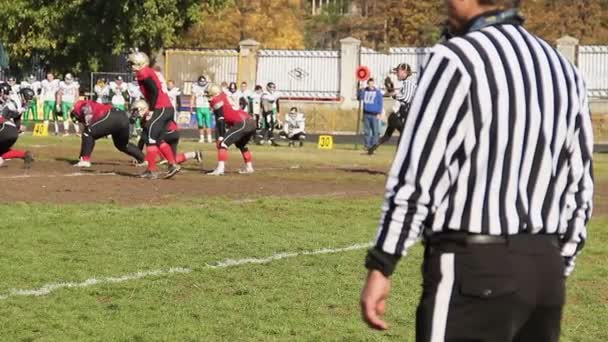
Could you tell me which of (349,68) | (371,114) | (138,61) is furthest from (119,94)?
(138,61)

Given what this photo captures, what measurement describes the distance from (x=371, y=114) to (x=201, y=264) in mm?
21059

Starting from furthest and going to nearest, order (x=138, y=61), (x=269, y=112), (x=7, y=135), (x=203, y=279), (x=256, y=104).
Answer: (x=256, y=104) → (x=269, y=112) → (x=7, y=135) → (x=138, y=61) → (x=203, y=279)

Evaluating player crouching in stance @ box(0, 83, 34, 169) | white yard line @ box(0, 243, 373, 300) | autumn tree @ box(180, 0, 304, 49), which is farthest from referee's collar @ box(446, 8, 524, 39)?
autumn tree @ box(180, 0, 304, 49)

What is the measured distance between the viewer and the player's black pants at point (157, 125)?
63.1 ft

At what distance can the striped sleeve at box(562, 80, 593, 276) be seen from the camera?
4.32 m

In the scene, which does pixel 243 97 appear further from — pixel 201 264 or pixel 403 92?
pixel 201 264

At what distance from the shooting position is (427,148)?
3988mm

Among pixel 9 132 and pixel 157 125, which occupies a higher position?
pixel 157 125

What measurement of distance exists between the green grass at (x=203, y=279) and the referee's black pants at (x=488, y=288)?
3603 mm

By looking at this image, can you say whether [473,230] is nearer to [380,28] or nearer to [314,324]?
[314,324]

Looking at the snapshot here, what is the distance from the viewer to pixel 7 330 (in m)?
7.62

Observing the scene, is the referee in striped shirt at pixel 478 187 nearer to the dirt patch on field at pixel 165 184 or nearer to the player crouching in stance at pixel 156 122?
the dirt patch on field at pixel 165 184

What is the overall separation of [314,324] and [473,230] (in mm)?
4122

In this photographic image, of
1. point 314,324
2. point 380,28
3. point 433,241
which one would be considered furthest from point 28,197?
point 380,28
